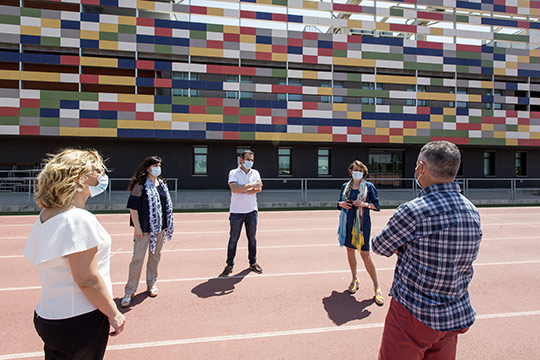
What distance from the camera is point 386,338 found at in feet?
5.98

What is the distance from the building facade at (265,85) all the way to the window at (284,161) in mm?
91

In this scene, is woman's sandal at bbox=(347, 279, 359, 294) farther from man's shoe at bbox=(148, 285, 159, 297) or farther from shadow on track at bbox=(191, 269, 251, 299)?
man's shoe at bbox=(148, 285, 159, 297)

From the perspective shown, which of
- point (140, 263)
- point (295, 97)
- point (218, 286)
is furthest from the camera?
point (295, 97)

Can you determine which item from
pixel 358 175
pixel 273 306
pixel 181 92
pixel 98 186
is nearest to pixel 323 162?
pixel 181 92

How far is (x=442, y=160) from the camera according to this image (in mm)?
1689

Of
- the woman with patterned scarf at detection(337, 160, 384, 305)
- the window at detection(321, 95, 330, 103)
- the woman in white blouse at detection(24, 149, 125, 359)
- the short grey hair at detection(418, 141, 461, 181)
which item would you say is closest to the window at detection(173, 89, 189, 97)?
the window at detection(321, 95, 330, 103)

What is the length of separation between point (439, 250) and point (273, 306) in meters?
2.70

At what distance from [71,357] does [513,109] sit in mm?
29831

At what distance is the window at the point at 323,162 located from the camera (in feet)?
70.2

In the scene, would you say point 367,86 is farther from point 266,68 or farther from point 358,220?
point 358,220

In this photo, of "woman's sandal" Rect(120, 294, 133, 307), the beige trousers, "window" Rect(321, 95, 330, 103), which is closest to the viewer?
"woman's sandal" Rect(120, 294, 133, 307)

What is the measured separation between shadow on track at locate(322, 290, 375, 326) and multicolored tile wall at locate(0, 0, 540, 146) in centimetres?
1514

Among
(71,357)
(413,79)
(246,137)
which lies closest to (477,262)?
(71,357)

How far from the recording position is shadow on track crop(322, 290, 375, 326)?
11.7ft
